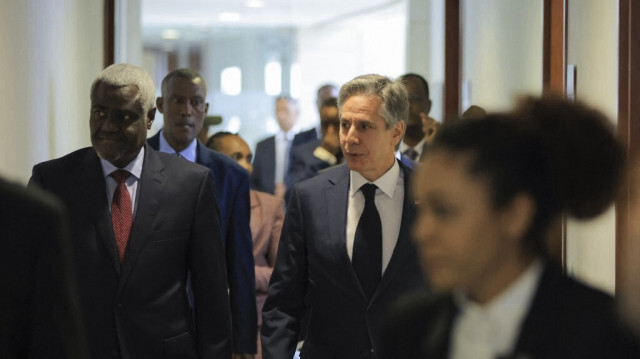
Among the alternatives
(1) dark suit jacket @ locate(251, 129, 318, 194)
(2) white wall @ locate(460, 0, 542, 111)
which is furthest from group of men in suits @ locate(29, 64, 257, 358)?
(1) dark suit jacket @ locate(251, 129, 318, 194)

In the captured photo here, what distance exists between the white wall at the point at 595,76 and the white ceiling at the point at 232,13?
9.13 m

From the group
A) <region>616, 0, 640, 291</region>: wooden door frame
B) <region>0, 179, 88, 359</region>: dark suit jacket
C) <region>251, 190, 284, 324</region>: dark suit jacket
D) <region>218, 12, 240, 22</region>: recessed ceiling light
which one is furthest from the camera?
<region>218, 12, 240, 22</region>: recessed ceiling light

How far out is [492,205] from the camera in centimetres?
132

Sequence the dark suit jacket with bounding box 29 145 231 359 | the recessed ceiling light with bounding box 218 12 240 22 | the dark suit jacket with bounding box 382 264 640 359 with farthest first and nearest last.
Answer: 1. the recessed ceiling light with bounding box 218 12 240 22
2. the dark suit jacket with bounding box 29 145 231 359
3. the dark suit jacket with bounding box 382 264 640 359

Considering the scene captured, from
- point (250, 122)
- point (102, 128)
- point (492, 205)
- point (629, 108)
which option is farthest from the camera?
point (250, 122)

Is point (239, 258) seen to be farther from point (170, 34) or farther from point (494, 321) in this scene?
point (170, 34)

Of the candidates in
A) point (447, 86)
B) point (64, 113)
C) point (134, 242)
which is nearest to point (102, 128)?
point (134, 242)

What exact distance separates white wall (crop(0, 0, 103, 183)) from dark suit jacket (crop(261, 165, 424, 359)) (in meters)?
0.89

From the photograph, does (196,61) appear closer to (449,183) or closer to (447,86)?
(447,86)

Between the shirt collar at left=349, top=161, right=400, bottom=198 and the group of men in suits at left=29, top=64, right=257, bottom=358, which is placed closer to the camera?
the group of men in suits at left=29, top=64, right=257, bottom=358

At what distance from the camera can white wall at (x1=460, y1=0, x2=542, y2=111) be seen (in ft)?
21.1

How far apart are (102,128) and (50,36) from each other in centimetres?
215

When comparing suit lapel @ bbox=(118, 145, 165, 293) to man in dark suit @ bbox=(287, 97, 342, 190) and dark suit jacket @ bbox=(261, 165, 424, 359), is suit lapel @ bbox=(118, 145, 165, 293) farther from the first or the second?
man in dark suit @ bbox=(287, 97, 342, 190)

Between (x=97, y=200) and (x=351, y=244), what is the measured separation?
2.56 ft
